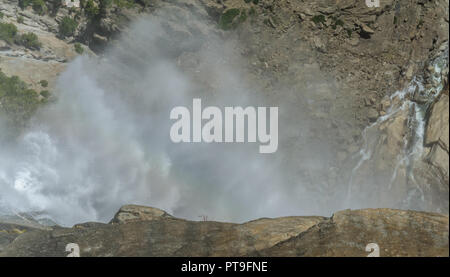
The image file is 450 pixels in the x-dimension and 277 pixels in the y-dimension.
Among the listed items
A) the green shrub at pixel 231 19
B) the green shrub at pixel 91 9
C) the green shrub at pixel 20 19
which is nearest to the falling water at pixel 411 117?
the green shrub at pixel 231 19

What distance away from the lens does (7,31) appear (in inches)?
1088

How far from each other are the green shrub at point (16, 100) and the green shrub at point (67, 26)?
574 centimetres

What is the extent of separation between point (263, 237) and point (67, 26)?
24325 mm

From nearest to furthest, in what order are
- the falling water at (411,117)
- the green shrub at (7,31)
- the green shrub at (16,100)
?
the falling water at (411,117) → the green shrub at (16,100) → the green shrub at (7,31)

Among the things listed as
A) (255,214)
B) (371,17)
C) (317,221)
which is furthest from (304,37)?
(317,221)

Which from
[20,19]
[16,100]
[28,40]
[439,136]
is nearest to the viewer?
[439,136]

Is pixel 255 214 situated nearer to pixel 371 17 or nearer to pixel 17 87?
pixel 371 17

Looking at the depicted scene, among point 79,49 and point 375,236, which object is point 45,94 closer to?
point 79,49

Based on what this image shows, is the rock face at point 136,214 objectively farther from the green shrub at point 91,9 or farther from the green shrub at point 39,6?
the green shrub at point 39,6

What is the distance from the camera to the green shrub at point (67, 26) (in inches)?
1169

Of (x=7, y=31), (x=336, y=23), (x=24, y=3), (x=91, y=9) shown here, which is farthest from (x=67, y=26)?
(x=336, y=23)

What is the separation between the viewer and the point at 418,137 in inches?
797

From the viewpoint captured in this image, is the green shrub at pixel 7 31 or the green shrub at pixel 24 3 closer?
the green shrub at pixel 7 31

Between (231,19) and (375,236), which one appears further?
(231,19)
